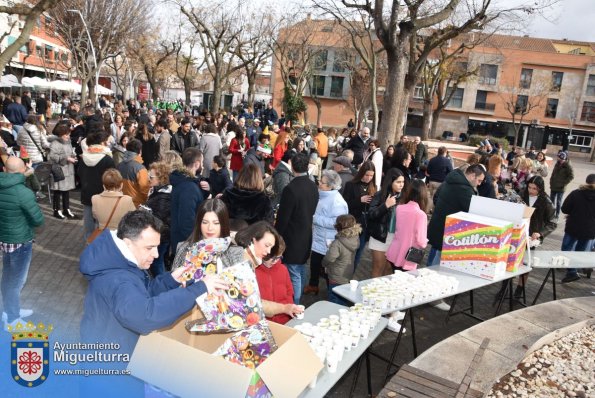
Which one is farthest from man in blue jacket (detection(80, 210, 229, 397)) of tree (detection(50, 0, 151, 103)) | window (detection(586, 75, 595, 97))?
window (detection(586, 75, 595, 97))

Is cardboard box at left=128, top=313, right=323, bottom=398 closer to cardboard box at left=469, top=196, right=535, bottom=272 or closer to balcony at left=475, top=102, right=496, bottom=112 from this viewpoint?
cardboard box at left=469, top=196, right=535, bottom=272

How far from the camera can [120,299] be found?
2.40 m

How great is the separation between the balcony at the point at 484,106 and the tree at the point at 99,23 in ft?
118

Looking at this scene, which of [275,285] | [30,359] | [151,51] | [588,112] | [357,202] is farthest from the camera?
[588,112]

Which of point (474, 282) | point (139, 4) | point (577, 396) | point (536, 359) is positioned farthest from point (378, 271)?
point (139, 4)

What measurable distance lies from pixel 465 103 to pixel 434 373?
171 feet

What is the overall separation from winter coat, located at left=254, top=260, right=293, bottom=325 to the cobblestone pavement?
3.37ft

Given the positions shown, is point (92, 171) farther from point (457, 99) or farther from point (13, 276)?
point (457, 99)

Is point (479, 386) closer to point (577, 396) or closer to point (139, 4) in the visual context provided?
point (577, 396)

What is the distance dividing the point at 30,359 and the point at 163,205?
2444 millimetres

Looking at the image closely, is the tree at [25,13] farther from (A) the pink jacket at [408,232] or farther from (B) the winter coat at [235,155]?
(A) the pink jacket at [408,232]

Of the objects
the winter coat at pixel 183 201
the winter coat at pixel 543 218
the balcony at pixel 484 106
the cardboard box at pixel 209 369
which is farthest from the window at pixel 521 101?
the cardboard box at pixel 209 369

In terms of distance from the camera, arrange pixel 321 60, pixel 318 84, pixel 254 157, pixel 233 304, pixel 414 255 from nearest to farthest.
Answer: pixel 233 304 → pixel 414 255 → pixel 254 157 → pixel 321 60 → pixel 318 84

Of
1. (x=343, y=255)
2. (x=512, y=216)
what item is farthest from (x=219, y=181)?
(x=512, y=216)
